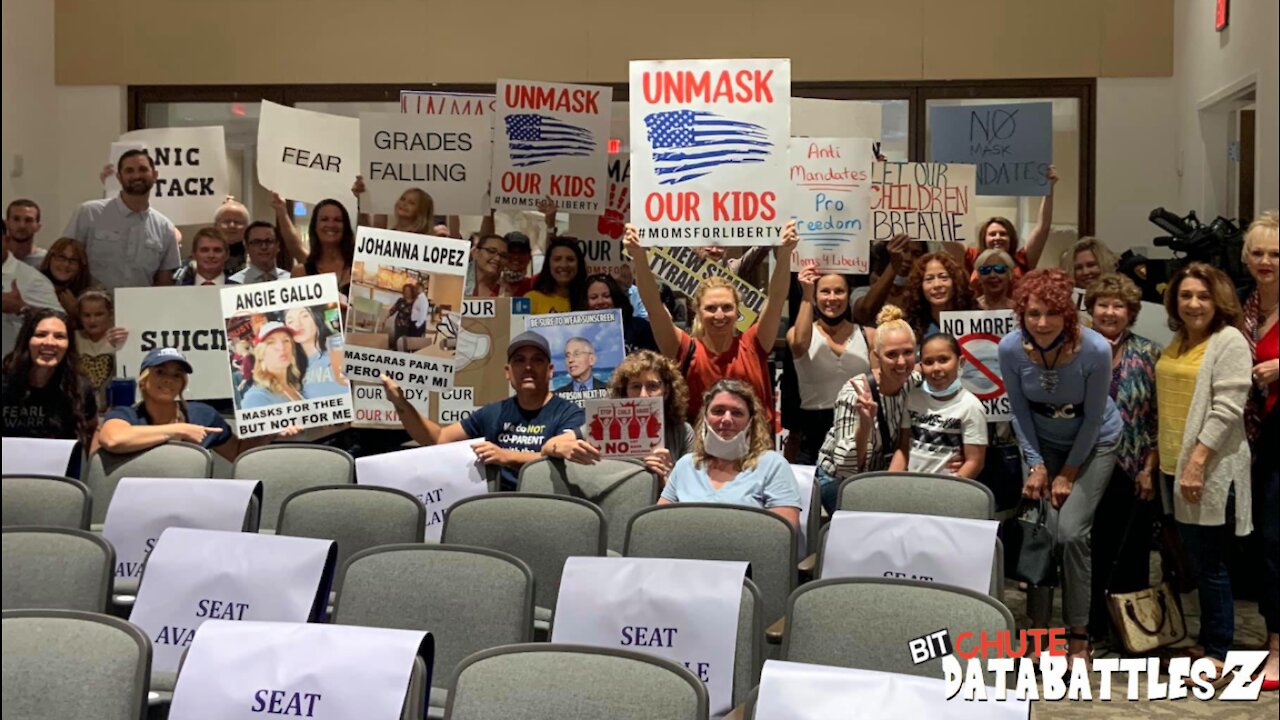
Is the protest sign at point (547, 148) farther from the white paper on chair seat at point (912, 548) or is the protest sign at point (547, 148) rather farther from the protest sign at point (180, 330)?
the white paper on chair seat at point (912, 548)

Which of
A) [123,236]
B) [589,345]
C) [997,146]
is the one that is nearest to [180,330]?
[123,236]

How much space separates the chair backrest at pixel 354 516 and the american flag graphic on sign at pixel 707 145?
209 cm

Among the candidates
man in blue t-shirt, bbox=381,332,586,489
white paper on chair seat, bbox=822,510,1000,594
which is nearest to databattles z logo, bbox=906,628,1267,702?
white paper on chair seat, bbox=822,510,1000,594

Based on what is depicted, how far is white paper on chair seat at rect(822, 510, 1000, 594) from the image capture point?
12.7ft

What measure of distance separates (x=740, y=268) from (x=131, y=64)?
6760 mm

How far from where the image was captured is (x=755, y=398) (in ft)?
15.7

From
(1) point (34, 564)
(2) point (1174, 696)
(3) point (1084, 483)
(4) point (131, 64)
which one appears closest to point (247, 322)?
(1) point (34, 564)

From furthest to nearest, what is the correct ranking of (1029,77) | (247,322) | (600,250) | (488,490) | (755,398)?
(1029,77) < (600,250) < (247,322) < (488,490) < (755,398)

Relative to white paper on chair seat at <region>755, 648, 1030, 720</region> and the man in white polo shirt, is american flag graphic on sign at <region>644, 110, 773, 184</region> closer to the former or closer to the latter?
the man in white polo shirt

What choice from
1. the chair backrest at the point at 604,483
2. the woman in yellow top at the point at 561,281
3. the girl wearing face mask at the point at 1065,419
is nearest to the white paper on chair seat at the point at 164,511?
the chair backrest at the point at 604,483

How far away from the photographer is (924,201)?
732cm

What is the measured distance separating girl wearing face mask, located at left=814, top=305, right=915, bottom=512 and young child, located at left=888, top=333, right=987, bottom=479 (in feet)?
0.21

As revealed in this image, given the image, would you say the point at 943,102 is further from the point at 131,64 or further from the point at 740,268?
the point at 131,64

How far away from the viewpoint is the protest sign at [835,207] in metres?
6.69
